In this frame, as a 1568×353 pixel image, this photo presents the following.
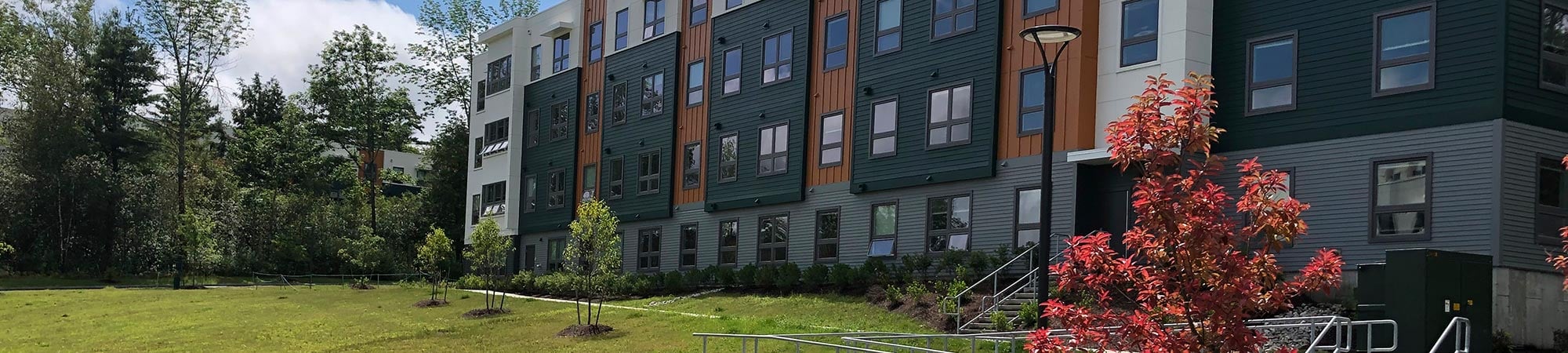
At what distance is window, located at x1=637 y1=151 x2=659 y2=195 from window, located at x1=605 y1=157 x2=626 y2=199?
0.94m

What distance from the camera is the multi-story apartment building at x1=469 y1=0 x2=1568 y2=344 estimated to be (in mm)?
22219

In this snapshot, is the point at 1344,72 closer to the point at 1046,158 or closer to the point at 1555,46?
the point at 1555,46

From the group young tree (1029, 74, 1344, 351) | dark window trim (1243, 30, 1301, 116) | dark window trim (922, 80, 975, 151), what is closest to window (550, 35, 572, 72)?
dark window trim (922, 80, 975, 151)

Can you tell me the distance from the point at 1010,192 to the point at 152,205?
153 feet

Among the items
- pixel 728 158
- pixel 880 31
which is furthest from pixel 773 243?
pixel 880 31

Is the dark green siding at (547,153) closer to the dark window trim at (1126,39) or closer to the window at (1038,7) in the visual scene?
the window at (1038,7)

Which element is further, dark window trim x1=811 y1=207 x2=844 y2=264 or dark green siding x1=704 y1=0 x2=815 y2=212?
dark green siding x1=704 y1=0 x2=815 y2=212

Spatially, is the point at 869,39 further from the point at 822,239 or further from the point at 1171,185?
the point at 1171,185

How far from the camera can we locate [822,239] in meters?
34.2

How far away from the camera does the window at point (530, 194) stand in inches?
1912

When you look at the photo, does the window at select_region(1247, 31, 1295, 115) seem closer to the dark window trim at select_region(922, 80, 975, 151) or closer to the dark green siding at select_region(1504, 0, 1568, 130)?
the dark green siding at select_region(1504, 0, 1568, 130)

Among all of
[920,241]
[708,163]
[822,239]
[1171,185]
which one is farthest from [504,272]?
[1171,185]

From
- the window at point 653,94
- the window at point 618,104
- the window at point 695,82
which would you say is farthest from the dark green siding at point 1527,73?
the window at point 618,104

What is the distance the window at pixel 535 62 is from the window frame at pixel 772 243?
52.3 ft
